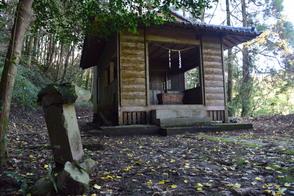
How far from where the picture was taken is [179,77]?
1407 cm

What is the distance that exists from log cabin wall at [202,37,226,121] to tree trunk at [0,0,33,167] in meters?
6.71

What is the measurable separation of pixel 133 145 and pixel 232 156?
2.14 metres

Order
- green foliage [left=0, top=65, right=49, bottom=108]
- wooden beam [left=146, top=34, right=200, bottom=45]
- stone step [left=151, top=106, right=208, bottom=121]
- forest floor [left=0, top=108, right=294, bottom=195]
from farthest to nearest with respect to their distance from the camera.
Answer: green foliage [left=0, top=65, right=49, bottom=108] → wooden beam [left=146, top=34, right=200, bottom=45] → stone step [left=151, top=106, right=208, bottom=121] → forest floor [left=0, top=108, right=294, bottom=195]

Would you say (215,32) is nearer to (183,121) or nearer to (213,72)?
(213,72)

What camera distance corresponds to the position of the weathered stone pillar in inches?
112

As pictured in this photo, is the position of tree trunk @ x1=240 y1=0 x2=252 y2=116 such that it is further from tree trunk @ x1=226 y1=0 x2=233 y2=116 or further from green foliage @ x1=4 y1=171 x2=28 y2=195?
green foliage @ x1=4 y1=171 x2=28 y2=195

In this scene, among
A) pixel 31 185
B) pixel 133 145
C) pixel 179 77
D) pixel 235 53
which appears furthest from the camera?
pixel 235 53

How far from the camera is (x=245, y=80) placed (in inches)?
648

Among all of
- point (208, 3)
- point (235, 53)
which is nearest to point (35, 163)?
point (208, 3)

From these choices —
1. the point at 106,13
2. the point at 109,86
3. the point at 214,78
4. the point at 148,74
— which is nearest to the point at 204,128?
the point at 214,78

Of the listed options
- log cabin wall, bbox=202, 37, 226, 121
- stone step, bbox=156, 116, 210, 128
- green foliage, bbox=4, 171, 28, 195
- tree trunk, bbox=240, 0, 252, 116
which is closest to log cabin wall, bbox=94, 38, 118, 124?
stone step, bbox=156, 116, 210, 128

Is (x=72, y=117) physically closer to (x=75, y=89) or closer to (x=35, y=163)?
(x=75, y=89)

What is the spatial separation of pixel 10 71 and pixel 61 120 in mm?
1150

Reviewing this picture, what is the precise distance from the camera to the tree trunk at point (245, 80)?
15609 mm
